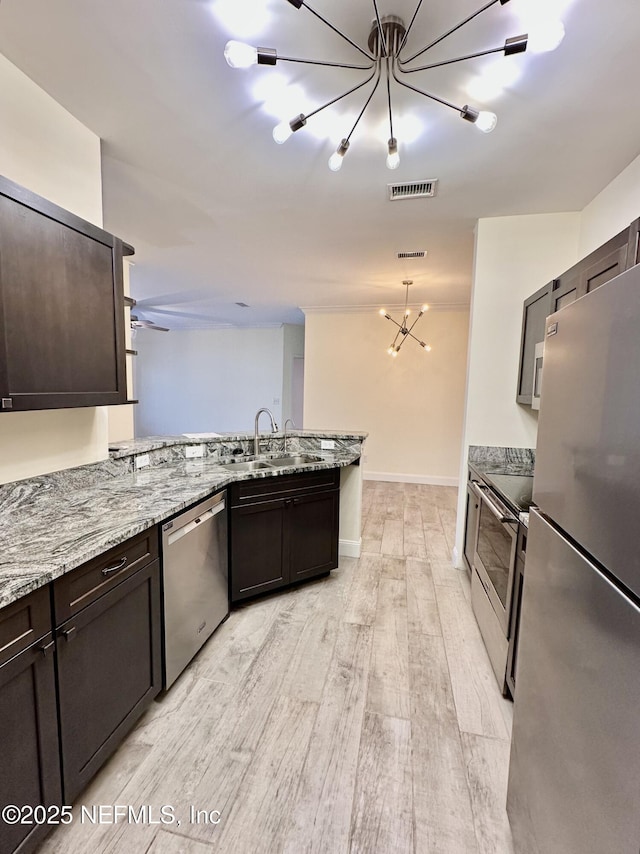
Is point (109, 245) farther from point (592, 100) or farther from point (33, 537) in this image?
point (592, 100)

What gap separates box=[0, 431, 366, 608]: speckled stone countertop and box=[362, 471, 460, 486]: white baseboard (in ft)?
10.4

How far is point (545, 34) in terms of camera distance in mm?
1051

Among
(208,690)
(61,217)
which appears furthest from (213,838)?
(61,217)

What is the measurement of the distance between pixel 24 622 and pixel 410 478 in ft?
17.7

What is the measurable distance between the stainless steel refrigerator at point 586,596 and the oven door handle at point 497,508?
70 cm

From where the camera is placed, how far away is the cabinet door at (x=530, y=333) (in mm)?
2426

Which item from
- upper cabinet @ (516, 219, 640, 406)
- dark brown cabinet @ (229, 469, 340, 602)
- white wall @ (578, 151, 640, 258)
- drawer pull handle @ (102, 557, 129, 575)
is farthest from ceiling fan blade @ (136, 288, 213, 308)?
drawer pull handle @ (102, 557, 129, 575)

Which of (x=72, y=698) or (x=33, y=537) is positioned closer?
(x=72, y=698)

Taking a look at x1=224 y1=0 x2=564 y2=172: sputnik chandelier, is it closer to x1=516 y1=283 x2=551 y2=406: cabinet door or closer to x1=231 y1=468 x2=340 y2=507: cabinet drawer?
x1=516 y1=283 x2=551 y2=406: cabinet door

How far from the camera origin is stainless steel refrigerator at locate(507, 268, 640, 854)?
647 millimetres

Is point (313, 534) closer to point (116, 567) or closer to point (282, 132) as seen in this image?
point (116, 567)

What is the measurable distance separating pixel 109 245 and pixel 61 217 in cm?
26

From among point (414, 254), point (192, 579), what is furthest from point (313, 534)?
point (414, 254)

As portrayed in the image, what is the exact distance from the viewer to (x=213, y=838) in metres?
1.20
